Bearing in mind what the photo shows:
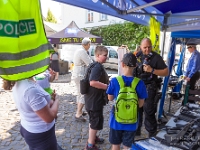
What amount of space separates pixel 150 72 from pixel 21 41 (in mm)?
2381

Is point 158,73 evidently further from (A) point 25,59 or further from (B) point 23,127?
(A) point 25,59

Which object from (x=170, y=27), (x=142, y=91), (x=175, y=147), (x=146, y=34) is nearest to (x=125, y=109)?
Answer: (x=142, y=91)

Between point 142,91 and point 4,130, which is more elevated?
point 142,91

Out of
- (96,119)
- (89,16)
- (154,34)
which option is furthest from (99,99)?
(89,16)

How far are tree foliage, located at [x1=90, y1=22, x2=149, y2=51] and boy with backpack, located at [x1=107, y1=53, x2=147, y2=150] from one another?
13.2 metres

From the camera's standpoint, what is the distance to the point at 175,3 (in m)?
3.31

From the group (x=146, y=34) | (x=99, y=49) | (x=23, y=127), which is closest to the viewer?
(x=23, y=127)

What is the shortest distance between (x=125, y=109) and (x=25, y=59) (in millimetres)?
1376

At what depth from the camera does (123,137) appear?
2.34m

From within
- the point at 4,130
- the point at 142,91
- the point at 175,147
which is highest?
the point at 142,91

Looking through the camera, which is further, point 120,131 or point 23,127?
point 120,131

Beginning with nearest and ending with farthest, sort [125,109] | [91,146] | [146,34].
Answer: [125,109] < [91,146] < [146,34]

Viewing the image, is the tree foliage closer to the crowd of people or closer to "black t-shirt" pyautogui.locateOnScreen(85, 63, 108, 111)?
the crowd of people

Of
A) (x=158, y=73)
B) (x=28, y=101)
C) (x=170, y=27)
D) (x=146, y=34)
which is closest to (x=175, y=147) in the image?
(x=158, y=73)
